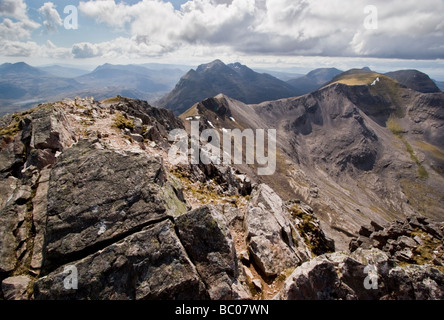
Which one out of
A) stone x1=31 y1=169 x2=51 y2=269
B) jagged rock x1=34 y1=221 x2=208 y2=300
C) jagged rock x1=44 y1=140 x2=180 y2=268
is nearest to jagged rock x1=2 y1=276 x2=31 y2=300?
stone x1=31 y1=169 x2=51 y2=269

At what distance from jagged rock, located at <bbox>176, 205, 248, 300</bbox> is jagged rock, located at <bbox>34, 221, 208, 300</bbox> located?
669 mm

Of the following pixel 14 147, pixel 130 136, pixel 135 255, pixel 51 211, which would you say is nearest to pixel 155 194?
pixel 135 255

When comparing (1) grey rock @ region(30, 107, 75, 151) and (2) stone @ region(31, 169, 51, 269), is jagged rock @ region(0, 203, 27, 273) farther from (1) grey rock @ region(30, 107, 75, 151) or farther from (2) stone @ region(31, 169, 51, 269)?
(1) grey rock @ region(30, 107, 75, 151)

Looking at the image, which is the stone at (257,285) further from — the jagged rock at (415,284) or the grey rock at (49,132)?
Answer: the grey rock at (49,132)

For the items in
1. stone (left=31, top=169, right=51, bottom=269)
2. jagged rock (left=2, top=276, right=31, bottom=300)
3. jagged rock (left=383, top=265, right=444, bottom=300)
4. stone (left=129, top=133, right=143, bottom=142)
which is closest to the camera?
jagged rock (left=2, top=276, right=31, bottom=300)

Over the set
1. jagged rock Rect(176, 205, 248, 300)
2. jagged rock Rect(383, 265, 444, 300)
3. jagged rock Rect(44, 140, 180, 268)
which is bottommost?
jagged rock Rect(383, 265, 444, 300)

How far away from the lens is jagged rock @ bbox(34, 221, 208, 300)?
10078mm

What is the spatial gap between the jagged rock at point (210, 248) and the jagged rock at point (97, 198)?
1.76m

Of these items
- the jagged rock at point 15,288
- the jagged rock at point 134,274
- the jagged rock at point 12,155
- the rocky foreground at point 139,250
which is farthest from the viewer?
the jagged rock at point 12,155

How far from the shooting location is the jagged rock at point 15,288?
1092 cm

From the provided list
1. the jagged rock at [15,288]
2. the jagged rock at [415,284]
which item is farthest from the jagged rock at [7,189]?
the jagged rock at [415,284]

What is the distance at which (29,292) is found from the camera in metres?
11.1

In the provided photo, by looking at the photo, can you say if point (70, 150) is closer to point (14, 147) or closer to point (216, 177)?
point (14, 147)
